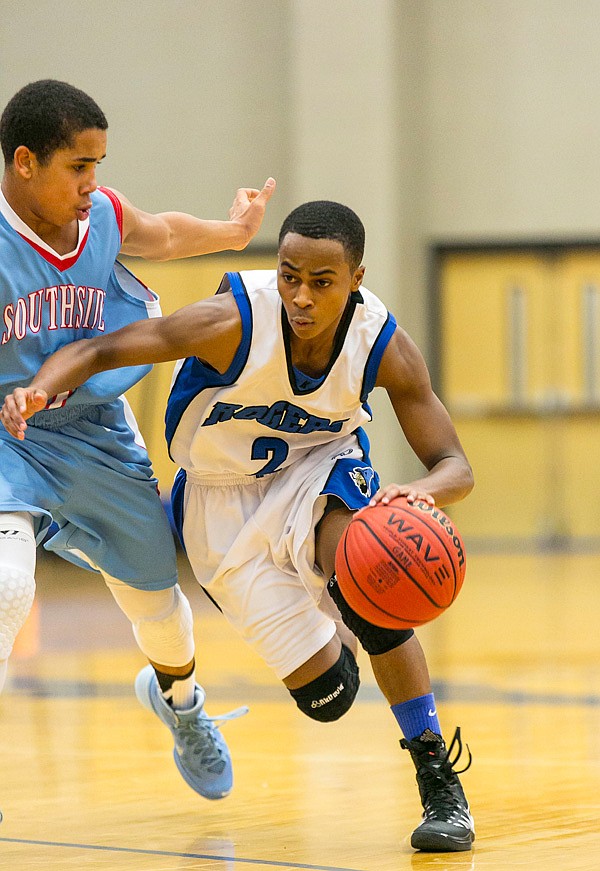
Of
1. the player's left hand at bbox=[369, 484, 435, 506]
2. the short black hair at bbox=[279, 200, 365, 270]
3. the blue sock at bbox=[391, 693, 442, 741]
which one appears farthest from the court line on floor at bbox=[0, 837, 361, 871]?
the short black hair at bbox=[279, 200, 365, 270]

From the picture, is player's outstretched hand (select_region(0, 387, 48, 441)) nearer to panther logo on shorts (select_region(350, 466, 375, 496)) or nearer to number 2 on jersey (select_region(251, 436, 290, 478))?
number 2 on jersey (select_region(251, 436, 290, 478))

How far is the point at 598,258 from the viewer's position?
14.9 m

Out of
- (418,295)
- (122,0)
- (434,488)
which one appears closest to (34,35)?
(122,0)

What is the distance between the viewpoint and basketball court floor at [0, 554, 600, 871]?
3.54 metres

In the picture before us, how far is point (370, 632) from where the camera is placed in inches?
143

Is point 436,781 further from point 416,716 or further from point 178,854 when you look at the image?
point 178,854

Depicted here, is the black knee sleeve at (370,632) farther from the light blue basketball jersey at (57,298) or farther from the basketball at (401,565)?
the light blue basketball jersey at (57,298)

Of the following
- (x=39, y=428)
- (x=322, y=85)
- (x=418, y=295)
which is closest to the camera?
(x=39, y=428)

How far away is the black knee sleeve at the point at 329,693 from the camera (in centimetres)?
402

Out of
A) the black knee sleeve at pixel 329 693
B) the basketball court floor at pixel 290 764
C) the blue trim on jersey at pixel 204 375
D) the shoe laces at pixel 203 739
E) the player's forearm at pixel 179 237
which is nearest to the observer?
the basketball court floor at pixel 290 764

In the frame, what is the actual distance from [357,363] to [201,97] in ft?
37.0

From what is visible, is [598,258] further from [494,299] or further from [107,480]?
[107,480]

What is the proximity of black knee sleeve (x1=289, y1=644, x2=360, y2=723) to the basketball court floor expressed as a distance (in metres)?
0.29

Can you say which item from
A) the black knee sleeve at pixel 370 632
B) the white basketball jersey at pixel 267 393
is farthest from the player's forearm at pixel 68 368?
the black knee sleeve at pixel 370 632
